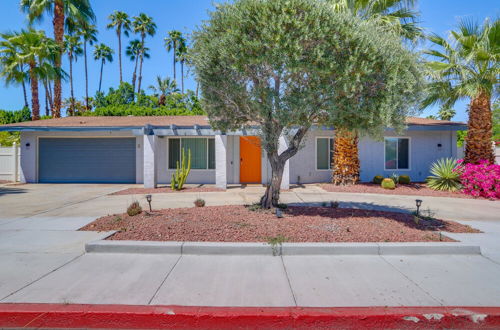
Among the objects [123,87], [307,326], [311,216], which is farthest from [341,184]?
[123,87]

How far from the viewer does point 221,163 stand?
43.8ft

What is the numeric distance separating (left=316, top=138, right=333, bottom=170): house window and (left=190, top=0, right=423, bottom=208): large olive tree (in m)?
8.81

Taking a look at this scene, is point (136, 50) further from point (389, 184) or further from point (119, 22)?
point (389, 184)

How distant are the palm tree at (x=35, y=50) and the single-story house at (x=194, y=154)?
5.23 m

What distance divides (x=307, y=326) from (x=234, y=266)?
5.29 feet

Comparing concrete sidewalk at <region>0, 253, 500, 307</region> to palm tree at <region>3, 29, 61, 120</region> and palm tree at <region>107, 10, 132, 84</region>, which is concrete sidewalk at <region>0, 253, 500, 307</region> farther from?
palm tree at <region>107, 10, 132, 84</region>

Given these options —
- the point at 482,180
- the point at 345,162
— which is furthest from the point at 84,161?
the point at 482,180

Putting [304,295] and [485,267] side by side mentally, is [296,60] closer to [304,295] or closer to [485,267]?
[304,295]

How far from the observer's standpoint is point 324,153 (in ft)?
50.1

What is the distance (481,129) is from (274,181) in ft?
34.3

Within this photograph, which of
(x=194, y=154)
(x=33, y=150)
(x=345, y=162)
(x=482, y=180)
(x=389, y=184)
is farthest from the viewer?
(x=33, y=150)

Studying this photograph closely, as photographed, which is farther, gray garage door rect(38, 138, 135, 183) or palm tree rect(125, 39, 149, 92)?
palm tree rect(125, 39, 149, 92)

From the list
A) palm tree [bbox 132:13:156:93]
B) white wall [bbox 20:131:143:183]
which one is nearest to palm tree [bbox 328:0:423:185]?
white wall [bbox 20:131:143:183]

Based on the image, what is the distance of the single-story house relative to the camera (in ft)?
49.2
